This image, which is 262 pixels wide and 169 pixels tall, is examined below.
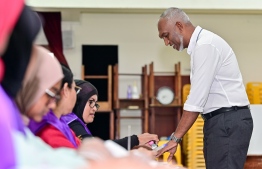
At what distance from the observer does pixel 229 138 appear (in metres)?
2.85

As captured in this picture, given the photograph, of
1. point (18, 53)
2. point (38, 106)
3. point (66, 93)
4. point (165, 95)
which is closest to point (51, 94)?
point (38, 106)

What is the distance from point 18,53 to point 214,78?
1942 mm

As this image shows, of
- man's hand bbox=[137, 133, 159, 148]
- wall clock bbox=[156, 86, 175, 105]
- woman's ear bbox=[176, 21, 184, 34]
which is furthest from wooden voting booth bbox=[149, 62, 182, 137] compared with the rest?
man's hand bbox=[137, 133, 159, 148]

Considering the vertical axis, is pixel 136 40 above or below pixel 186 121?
above

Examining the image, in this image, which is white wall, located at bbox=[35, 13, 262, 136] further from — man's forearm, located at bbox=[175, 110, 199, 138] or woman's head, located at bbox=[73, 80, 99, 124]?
woman's head, located at bbox=[73, 80, 99, 124]

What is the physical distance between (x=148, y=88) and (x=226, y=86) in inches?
206

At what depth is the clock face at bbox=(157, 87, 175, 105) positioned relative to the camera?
8.02m

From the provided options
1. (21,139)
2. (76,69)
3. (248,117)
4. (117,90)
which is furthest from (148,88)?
(21,139)

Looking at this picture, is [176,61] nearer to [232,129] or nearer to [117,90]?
[117,90]

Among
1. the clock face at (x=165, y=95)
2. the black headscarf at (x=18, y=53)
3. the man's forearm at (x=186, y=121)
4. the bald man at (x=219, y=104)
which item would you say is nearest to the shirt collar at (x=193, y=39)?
the bald man at (x=219, y=104)

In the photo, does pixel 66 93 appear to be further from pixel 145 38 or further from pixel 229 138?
pixel 145 38

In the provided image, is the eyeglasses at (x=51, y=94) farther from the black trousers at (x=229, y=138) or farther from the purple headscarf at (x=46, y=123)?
the black trousers at (x=229, y=138)

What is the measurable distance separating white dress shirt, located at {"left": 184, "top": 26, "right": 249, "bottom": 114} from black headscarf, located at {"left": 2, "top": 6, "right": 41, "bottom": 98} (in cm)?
183

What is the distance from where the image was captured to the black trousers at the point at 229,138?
2.84 meters
